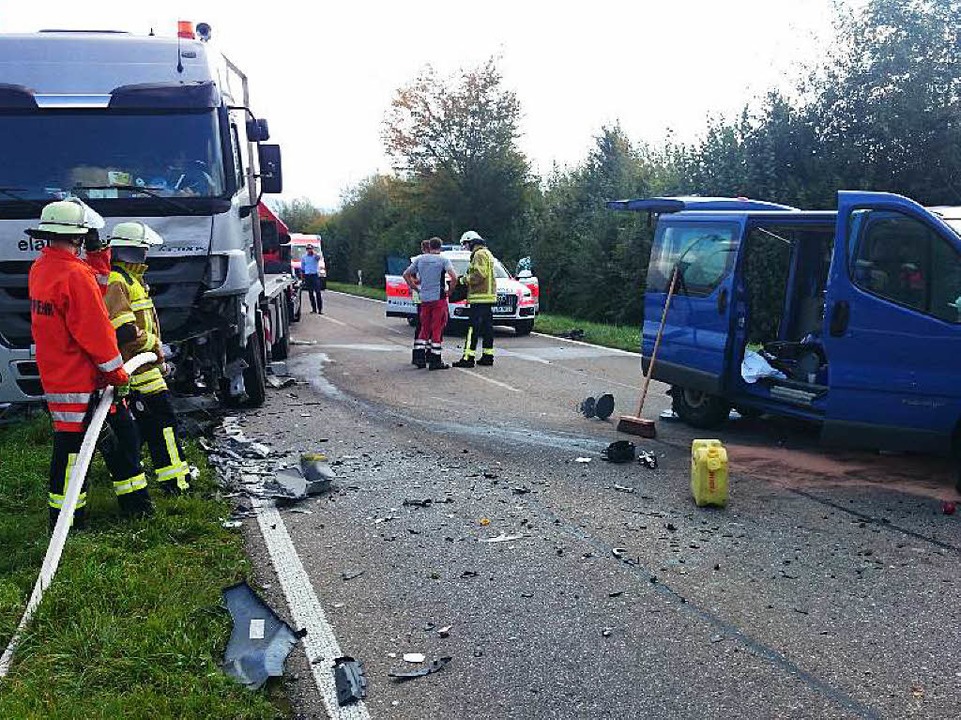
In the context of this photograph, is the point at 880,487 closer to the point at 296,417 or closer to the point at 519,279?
the point at 296,417

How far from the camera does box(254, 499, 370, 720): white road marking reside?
371 centimetres

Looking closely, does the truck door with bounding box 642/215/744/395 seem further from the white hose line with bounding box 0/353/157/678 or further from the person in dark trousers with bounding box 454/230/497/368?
the white hose line with bounding box 0/353/157/678

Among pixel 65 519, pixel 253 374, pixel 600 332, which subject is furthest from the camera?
pixel 600 332

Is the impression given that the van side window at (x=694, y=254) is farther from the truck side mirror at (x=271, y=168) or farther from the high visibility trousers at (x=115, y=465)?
the high visibility trousers at (x=115, y=465)

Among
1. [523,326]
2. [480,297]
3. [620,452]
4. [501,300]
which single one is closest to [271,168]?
[620,452]

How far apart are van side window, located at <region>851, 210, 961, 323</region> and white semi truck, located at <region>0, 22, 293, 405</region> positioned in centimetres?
531

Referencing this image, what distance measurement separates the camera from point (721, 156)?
2095cm

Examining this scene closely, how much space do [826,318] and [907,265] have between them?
68 centimetres

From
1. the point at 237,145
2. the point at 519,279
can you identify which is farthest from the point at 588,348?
the point at 237,145

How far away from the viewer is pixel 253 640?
4184mm

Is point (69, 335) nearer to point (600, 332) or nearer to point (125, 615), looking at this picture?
point (125, 615)

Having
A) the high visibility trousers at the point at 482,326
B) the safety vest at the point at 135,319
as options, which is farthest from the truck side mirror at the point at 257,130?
the high visibility trousers at the point at 482,326

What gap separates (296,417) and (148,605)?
530cm

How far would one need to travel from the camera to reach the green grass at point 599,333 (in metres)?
17.2
